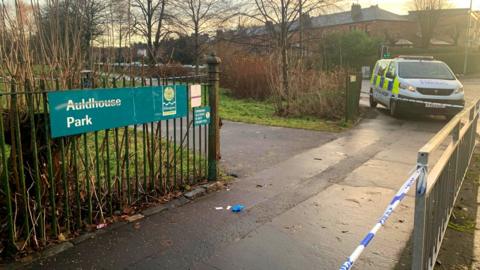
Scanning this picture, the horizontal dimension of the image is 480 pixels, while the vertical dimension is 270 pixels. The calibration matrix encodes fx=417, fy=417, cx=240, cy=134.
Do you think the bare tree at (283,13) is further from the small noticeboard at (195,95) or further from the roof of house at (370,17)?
the roof of house at (370,17)

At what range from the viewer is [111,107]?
13.0 feet

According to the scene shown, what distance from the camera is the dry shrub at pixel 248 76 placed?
18.1m

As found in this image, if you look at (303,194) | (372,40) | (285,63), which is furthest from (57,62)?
(372,40)

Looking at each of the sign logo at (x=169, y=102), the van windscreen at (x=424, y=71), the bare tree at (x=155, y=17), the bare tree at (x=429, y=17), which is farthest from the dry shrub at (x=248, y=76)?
the bare tree at (x=429, y=17)

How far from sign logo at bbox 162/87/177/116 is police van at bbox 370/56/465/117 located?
29.7 ft

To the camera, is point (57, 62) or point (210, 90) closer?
point (57, 62)

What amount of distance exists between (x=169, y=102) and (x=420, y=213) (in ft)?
10.1

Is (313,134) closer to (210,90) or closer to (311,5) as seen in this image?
(210,90)

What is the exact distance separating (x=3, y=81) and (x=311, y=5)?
15.1m

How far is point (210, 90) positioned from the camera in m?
5.35

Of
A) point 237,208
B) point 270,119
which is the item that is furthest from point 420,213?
point 270,119

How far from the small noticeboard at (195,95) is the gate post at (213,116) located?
0.21 metres

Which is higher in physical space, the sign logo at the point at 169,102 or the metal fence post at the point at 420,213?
the sign logo at the point at 169,102

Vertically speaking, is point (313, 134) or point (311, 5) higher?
point (311, 5)
